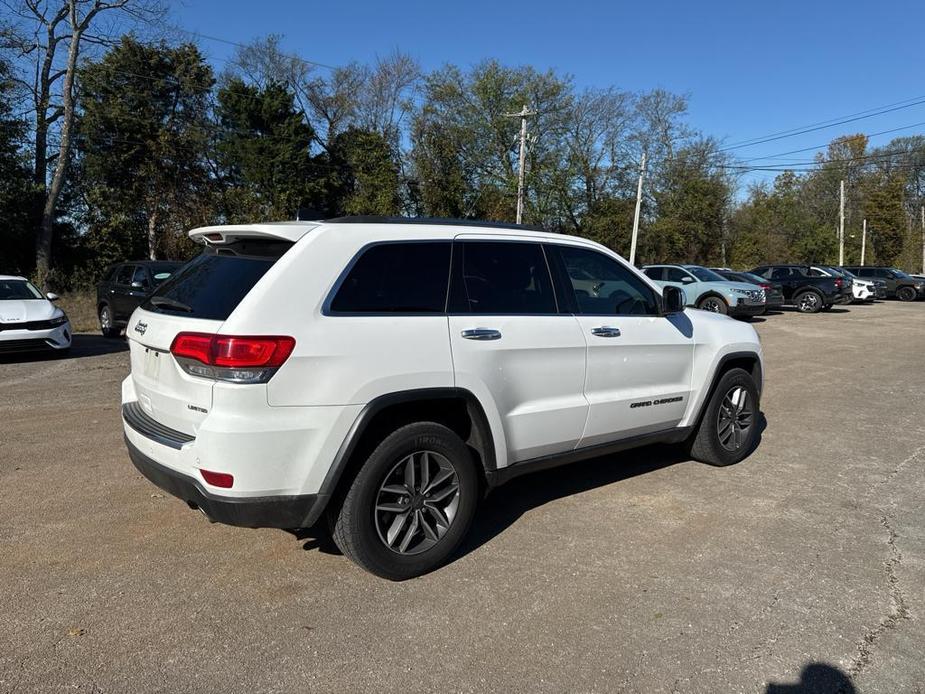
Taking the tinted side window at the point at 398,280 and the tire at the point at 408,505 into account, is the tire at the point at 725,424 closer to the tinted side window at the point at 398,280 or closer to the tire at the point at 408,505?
the tire at the point at 408,505

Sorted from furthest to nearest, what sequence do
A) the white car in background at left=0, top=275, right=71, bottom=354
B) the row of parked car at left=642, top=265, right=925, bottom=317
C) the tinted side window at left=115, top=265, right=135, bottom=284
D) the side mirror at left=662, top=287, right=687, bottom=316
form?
the row of parked car at left=642, top=265, right=925, bottom=317 < the tinted side window at left=115, top=265, right=135, bottom=284 < the white car in background at left=0, top=275, right=71, bottom=354 < the side mirror at left=662, top=287, right=687, bottom=316

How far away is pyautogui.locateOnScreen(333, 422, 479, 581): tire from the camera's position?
3346mm

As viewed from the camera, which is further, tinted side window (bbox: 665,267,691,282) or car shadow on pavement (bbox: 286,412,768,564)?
tinted side window (bbox: 665,267,691,282)

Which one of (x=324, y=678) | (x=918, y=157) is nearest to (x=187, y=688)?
(x=324, y=678)

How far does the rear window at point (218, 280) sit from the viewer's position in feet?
10.8

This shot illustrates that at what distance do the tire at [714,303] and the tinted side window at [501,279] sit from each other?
16159mm

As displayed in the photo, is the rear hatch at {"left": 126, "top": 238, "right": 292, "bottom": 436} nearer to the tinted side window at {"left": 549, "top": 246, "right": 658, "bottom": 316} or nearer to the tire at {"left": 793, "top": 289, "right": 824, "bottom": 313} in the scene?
the tinted side window at {"left": 549, "top": 246, "right": 658, "bottom": 316}

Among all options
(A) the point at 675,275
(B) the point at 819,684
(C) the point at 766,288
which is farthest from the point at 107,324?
(C) the point at 766,288

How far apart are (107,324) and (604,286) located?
43.3 feet

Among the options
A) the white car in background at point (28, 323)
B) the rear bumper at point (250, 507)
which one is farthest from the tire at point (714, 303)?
the rear bumper at point (250, 507)

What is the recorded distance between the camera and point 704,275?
20656 mm

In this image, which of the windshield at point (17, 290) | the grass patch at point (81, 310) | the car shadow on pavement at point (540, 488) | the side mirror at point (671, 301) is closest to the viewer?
the car shadow on pavement at point (540, 488)

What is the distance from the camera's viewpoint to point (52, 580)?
11.3 ft

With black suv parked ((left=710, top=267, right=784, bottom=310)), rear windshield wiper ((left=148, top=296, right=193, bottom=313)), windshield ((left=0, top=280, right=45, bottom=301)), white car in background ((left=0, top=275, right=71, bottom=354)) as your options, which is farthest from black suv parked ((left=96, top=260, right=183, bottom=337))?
black suv parked ((left=710, top=267, right=784, bottom=310))
